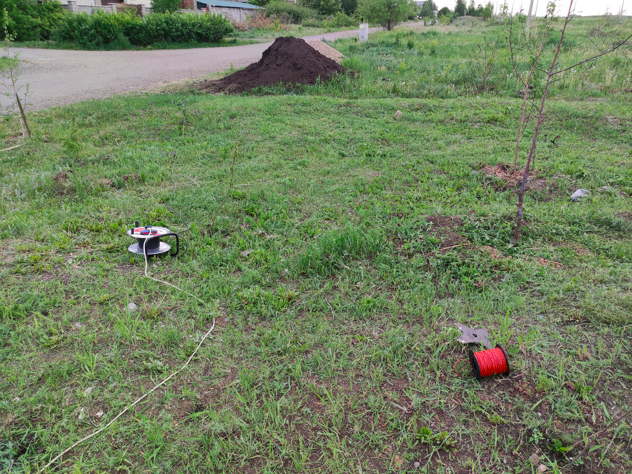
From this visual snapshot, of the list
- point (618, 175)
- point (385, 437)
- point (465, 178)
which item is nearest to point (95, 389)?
point (385, 437)

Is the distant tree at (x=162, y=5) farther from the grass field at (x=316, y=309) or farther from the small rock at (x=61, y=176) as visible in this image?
the small rock at (x=61, y=176)

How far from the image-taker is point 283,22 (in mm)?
31141

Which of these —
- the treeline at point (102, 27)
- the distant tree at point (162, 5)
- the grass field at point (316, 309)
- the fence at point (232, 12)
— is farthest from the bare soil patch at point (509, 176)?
the fence at point (232, 12)

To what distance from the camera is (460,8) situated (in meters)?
43.4

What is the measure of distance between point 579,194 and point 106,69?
12373 mm

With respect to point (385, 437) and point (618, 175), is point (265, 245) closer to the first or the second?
point (385, 437)

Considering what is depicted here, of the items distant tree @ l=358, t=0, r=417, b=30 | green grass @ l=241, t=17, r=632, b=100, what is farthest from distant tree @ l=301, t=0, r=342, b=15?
green grass @ l=241, t=17, r=632, b=100

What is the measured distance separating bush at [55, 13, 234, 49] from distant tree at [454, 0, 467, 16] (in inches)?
1392

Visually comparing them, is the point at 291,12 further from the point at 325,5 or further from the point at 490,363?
the point at 490,363

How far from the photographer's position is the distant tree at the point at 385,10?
20306mm

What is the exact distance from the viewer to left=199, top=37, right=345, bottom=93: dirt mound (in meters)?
9.29

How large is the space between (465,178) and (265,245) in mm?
2663

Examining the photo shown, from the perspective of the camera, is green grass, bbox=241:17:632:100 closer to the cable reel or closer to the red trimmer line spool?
the cable reel

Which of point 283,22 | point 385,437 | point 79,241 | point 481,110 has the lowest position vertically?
point 385,437
